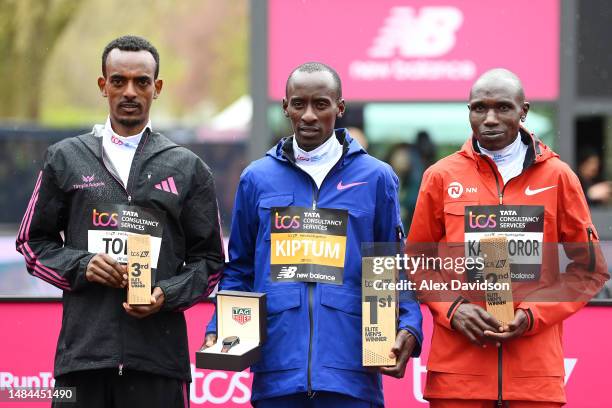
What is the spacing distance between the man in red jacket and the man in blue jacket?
0.17 meters

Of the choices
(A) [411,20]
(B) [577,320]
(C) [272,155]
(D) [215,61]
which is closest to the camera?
(C) [272,155]

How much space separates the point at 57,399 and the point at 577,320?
2.45 m

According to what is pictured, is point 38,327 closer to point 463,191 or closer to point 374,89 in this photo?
point 463,191

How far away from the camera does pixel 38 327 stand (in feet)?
16.9

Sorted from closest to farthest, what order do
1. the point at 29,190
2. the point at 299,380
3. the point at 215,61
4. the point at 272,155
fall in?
the point at 299,380 → the point at 272,155 → the point at 29,190 → the point at 215,61

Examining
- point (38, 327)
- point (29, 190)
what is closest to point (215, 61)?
point (29, 190)

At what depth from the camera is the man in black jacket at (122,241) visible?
4051 mm

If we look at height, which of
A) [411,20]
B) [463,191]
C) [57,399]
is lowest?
[57,399]

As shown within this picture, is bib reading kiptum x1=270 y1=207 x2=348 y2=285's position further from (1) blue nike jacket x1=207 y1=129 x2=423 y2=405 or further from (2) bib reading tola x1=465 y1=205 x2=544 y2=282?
(2) bib reading tola x1=465 y1=205 x2=544 y2=282

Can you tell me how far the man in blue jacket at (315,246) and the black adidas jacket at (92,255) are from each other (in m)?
0.16

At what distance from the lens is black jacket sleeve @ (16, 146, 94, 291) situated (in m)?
4.06

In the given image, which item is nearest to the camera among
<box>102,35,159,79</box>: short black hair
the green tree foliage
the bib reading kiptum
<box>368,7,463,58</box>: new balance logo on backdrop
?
the bib reading kiptum

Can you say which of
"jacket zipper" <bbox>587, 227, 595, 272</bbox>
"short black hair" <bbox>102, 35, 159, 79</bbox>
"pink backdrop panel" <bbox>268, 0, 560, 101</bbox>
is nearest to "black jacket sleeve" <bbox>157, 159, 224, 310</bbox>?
"short black hair" <bbox>102, 35, 159, 79</bbox>

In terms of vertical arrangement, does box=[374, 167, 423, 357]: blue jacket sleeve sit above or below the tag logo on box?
above
